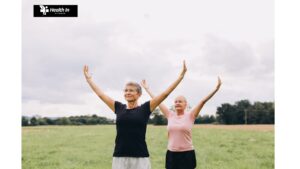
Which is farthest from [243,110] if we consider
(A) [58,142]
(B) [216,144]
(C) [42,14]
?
(A) [58,142]

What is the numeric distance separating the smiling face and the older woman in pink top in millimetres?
1160

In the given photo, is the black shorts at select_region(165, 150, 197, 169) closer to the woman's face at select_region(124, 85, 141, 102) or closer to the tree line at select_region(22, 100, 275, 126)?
the woman's face at select_region(124, 85, 141, 102)

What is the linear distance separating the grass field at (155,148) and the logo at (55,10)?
7.31 ft

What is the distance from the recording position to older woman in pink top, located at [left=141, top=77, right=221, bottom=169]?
627cm

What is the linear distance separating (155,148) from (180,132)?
19.8 feet

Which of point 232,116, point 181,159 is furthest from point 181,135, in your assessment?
point 232,116

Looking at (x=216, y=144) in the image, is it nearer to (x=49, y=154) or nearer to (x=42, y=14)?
(x=49, y=154)

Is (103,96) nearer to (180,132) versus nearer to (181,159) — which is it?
(180,132)

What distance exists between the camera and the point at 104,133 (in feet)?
54.0

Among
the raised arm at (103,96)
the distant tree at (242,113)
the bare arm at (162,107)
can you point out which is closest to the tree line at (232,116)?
the distant tree at (242,113)

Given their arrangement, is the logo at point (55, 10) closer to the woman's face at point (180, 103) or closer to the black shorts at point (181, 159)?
the woman's face at point (180, 103)

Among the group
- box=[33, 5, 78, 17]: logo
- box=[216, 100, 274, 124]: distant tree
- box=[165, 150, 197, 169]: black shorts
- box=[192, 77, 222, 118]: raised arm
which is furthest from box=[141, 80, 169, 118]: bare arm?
box=[216, 100, 274, 124]: distant tree

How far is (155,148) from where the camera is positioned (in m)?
12.2

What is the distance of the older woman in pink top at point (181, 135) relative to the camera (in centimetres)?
627
